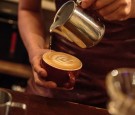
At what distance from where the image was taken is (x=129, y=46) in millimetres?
1033

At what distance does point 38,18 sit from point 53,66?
472mm

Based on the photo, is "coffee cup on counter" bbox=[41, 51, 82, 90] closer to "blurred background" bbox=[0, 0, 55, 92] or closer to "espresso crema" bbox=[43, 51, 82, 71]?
"espresso crema" bbox=[43, 51, 82, 71]

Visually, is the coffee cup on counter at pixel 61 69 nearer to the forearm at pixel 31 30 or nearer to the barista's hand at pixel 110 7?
the barista's hand at pixel 110 7

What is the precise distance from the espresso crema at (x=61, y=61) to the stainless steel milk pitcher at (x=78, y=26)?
0.18 feet

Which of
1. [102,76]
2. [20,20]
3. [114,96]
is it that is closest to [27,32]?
[20,20]

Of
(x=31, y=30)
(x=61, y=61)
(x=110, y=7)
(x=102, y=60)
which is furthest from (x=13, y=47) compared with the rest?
(x=110, y=7)

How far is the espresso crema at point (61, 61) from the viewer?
0.81 metres

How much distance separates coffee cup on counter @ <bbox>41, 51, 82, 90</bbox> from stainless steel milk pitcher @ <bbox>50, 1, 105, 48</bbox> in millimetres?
60

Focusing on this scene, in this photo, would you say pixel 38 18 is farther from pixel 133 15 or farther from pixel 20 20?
pixel 133 15

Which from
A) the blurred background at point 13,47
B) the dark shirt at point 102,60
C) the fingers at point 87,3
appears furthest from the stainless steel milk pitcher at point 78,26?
the blurred background at point 13,47

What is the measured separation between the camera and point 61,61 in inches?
32.7

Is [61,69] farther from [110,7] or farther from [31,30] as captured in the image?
[31,30]

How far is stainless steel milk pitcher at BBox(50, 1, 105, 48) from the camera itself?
778 millimetres

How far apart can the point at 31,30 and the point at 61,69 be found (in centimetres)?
41
